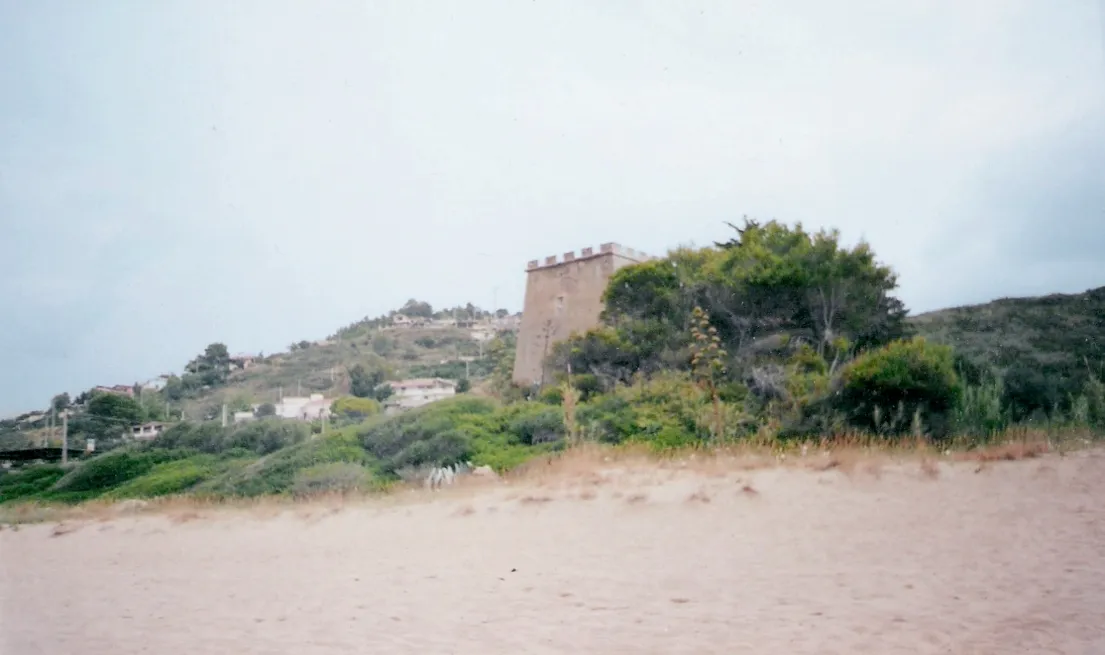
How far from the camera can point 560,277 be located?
17250mm

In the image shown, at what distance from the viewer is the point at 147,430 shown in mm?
10297

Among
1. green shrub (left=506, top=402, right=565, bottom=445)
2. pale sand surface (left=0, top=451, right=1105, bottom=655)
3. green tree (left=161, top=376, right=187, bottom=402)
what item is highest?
green tree (left=161, top=376, right=187, bottom=402)

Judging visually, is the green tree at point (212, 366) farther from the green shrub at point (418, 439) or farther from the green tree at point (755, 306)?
the green tree at point (755, 306)

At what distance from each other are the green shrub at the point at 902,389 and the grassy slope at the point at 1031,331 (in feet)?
2.85

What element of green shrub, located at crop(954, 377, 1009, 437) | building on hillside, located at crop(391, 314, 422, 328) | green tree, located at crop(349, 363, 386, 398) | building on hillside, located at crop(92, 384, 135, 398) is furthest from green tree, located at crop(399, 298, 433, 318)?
green shrub, located at crop(954, 377, 1009, 437)

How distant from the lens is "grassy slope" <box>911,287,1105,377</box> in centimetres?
846

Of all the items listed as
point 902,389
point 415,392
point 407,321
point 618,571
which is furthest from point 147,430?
point 407,321

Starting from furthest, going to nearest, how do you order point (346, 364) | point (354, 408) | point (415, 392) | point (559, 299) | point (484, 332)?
point (484, 332) < point (559, 299) < point (346, 364) < point (415, 392) < point (354, 408)

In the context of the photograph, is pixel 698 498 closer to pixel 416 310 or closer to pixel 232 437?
pixel 232 437

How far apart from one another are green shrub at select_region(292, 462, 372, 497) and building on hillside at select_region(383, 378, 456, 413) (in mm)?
2019

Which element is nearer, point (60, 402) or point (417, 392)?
point (60, 402)

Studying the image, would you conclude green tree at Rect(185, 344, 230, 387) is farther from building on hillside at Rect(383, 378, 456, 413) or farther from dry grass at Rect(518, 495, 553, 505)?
dry grass at Rect(518, 495, 553, 505)

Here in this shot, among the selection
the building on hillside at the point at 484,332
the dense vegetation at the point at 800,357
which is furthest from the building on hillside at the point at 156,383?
the building on hillside at the point at 484,332

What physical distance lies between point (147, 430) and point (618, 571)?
25.7ft
